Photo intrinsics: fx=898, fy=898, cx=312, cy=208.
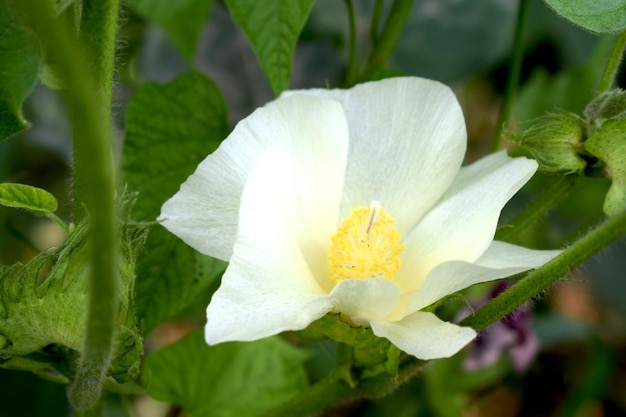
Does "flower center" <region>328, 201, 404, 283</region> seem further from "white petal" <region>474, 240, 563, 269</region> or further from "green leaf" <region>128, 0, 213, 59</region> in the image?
"green leaf" <region>128, 0, 213, 59</region>

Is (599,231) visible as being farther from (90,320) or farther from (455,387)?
(455,387)

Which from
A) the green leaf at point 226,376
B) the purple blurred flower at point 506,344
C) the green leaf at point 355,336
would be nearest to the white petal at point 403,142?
the green leaf at point 355,336

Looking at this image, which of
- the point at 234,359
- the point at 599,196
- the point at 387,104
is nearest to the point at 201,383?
the point at 234,359

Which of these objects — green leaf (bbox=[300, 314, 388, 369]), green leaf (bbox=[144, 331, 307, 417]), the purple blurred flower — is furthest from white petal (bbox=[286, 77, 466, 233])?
the purple blurred flower

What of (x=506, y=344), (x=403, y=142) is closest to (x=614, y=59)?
(x=403, y=142)

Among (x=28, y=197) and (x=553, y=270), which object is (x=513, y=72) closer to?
(x=553, y=270)

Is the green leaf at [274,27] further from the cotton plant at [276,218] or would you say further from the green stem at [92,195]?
the green stem at [92,195]

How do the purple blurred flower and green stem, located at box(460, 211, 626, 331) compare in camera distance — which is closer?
green stem, located at box(460, 211, 626, 331)
